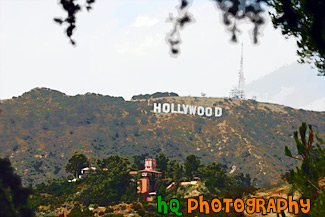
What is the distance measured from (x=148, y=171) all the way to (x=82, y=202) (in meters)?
18.5

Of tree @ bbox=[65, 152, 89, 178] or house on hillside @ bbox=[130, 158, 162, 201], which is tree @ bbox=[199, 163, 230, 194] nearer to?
house on hillside @ bbox=[130, 158, 162, 201]

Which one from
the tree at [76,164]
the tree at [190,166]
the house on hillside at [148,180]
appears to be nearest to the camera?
the house on hillside at [148,180]

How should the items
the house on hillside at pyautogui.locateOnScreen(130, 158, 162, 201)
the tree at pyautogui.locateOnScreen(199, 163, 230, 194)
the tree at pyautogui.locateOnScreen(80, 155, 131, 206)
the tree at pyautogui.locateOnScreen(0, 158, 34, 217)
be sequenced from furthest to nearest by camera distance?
the house on hillside at pyautogui.locateOnScreen(130, 158, 162, 201) → the tree at pyautogui.locateOnScreen(199, 163, 230, 194) → the tree at pyautogui.locateOnScreen(80, 155, 131, 206) → the tree at pyautogui.locateOnScreen(0, 158, 34, 217)

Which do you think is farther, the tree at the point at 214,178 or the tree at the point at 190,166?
the tree at the point at 190,166

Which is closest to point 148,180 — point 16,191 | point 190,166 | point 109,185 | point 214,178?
point 109,185

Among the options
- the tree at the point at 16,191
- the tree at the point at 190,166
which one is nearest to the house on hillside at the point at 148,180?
the tree at the point at 190,166

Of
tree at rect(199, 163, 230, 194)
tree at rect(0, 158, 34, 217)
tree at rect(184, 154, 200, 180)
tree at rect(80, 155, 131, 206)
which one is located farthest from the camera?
tree at rect(184, 154, 200, 180)

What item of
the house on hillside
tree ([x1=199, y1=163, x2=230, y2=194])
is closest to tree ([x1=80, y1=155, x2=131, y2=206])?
the house on hillside

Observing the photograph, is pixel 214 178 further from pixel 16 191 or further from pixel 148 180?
pixel 16 191

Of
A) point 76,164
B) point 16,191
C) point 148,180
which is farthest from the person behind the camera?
point 76,164

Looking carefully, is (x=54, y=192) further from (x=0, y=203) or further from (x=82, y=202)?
→ (x=0, y=203)

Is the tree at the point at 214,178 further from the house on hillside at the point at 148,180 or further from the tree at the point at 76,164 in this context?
the tree at the point at 76,164

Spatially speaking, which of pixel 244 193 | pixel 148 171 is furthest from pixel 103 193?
pixel 244 193

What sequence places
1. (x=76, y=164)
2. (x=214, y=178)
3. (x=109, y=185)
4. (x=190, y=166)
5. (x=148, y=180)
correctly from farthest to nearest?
(x=76, y=164) < (x=190, y=166) < (x=148, y=180) < (x=214, y=178) < (x=109, y=185)
